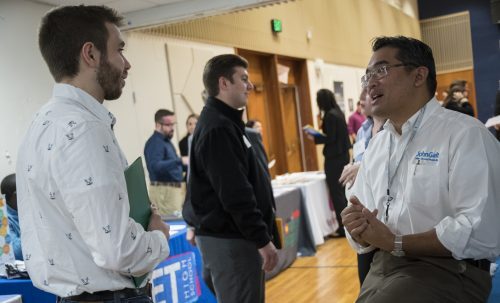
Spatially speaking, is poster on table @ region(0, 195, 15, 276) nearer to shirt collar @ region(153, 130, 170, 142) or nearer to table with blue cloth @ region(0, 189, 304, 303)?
table with blue cloth @ region(0, 189, 304, 303)

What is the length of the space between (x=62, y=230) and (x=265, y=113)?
6948mm

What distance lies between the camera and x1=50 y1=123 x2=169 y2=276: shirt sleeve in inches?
43.6

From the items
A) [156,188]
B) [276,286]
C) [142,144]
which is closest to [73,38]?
[156,188]

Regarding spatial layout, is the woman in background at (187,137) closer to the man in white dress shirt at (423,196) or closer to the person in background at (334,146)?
the person in background at (334,146)

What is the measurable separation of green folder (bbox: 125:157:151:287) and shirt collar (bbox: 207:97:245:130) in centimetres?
91

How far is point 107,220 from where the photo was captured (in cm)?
111

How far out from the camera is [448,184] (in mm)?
1445

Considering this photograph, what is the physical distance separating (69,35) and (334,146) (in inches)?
184

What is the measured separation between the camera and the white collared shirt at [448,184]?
137cm

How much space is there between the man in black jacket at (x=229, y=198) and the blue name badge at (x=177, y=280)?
34.3 inches

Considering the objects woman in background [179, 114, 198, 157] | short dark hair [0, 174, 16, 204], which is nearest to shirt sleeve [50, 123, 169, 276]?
short dark hair [0, 174, 16, 204]

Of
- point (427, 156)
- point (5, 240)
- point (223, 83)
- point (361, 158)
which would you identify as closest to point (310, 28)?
point (361, 158)

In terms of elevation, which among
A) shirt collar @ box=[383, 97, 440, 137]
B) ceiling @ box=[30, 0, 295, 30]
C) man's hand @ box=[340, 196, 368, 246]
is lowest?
man's hand @ box=[340, 196, 368, 246]

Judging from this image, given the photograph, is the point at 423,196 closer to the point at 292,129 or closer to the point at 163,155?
the point at 163,155
